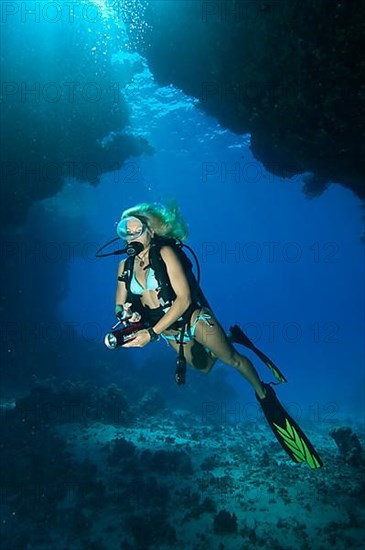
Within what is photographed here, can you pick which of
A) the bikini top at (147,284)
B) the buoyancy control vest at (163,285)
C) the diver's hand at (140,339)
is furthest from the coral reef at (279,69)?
the diver's hand at (140,339)

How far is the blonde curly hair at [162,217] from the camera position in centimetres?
460

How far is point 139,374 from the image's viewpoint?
89.0ft

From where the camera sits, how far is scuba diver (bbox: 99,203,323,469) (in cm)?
419

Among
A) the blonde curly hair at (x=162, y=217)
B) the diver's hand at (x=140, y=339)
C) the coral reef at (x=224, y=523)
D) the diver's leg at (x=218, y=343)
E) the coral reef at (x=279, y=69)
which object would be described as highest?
the coral reef at (x=279, y=69)

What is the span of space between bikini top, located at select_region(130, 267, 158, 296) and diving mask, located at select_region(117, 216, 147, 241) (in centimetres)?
52

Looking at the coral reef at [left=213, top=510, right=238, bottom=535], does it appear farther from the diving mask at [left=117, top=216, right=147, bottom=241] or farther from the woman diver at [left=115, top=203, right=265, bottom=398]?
the diving mask at [left=117, top=216, right=147, bottom=241]

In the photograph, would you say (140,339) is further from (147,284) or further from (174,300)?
(147,284)

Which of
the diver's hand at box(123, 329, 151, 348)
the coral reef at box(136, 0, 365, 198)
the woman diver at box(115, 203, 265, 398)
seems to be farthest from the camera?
the coral reef at box(136, 0, 365, 198)

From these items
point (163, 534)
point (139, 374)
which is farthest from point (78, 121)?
point (139, 374)

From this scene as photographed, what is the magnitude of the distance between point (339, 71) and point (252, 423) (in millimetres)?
18660

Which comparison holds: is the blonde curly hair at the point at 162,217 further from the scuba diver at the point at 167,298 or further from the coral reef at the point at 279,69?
the coral reef at the point at 279,69

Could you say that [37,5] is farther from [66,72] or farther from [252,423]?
[252,423]

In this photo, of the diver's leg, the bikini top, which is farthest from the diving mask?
the diver's leg

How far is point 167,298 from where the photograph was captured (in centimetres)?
431
